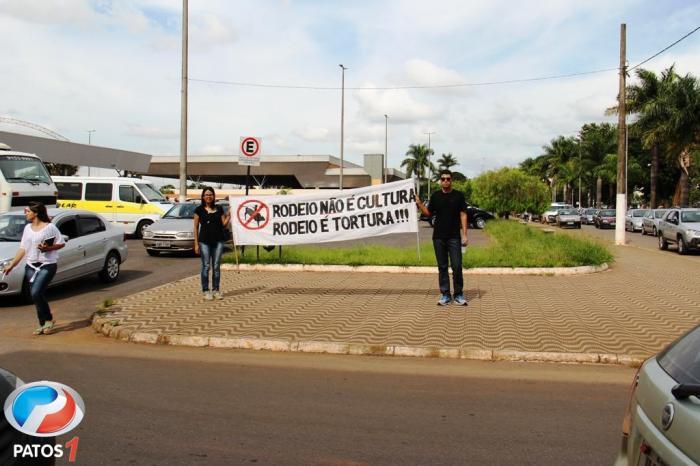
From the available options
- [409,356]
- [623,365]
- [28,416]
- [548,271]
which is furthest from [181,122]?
[28,416]

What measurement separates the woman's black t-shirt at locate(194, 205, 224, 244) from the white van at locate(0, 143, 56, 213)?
9002mm

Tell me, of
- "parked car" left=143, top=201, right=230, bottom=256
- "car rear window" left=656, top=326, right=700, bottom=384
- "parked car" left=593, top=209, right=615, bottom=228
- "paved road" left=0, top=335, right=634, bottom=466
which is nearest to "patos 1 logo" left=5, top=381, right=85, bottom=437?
"paved road" left=0, top=335, right=634, bottom=466

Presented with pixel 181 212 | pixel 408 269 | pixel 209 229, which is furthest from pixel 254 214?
pixel 181 212

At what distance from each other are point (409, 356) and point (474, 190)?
29228 mm

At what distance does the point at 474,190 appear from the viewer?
35000mm

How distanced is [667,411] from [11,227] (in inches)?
452

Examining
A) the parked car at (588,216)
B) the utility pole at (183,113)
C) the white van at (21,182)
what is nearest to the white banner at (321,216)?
the white van at (21,182)

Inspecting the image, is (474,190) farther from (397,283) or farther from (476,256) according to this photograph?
(397,283)

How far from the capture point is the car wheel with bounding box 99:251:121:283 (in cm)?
1234

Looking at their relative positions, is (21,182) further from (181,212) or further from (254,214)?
(254,214)

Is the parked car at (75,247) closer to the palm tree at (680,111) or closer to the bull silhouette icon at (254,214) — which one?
the bull silhouette icon at (254,214)

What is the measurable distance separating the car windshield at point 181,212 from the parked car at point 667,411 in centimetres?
1697

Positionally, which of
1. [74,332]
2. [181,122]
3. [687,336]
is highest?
[181,122]

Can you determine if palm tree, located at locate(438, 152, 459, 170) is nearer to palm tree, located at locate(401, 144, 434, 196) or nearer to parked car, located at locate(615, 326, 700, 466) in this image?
palm tree, located at locate(401, 144, 434, 196)
